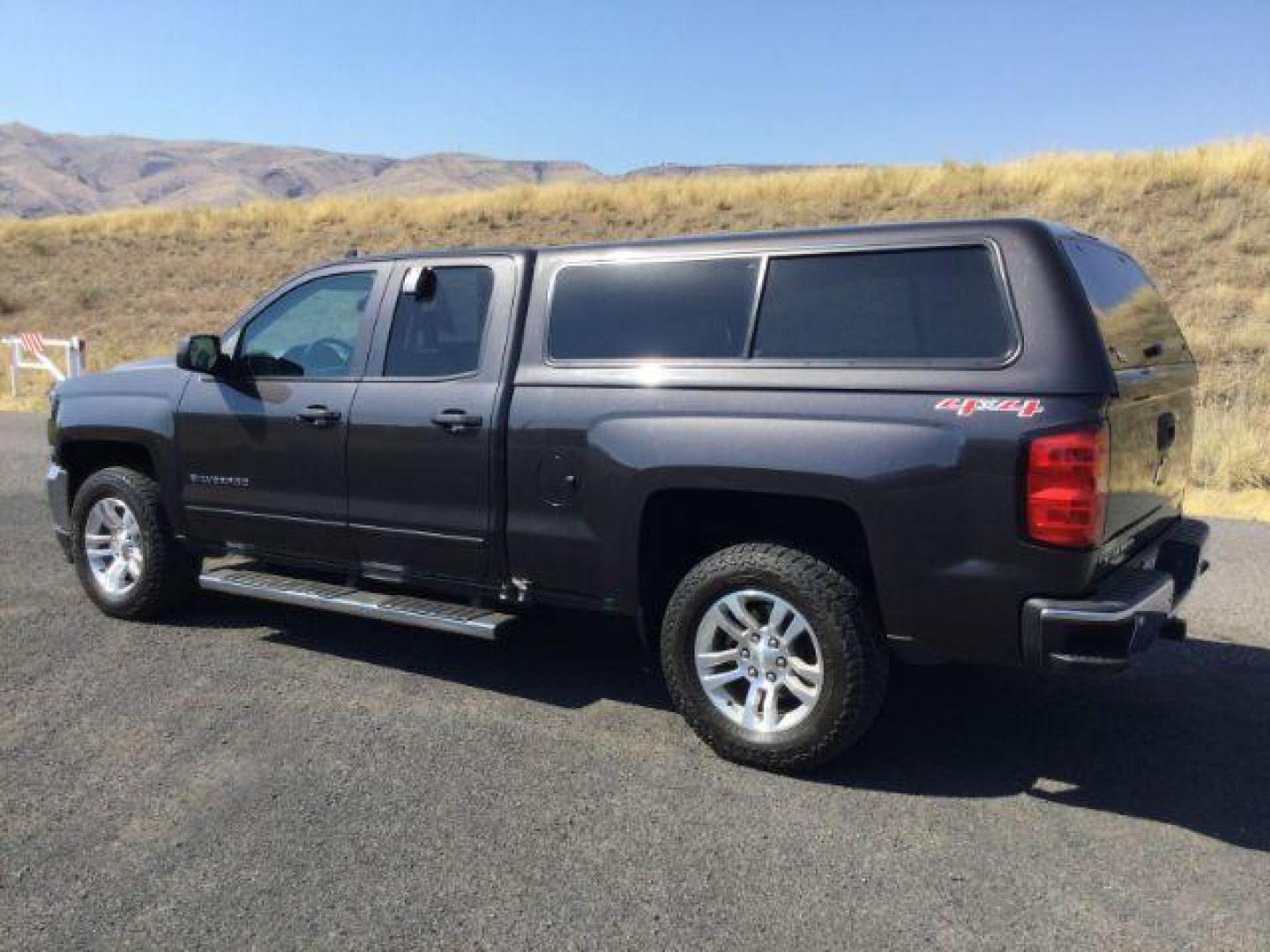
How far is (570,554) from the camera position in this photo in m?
4.50

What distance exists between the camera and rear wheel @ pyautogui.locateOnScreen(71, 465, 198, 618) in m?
5.85

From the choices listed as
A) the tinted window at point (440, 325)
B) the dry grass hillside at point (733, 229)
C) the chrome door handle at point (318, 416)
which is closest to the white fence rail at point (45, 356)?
the dry grass hillside at point (733, 229)

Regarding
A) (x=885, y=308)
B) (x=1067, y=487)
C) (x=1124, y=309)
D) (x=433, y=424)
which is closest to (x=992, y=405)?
(x=1067, y=487)

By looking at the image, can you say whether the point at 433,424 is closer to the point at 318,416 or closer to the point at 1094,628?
the point at 318,416

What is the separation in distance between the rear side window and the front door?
3.17 meters

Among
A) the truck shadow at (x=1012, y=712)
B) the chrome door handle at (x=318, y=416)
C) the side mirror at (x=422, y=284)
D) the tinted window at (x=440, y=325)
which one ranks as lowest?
the truck shadow at (x=1012, y=712)

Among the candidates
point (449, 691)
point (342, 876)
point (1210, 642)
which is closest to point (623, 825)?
point (342, 876)

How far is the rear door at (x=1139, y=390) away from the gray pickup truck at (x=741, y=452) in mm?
23

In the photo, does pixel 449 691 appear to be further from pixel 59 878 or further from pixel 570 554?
pixel 59 878

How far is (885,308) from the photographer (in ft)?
12.9

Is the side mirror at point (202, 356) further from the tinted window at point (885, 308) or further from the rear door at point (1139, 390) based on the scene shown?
the rear door at point (1139, 390)

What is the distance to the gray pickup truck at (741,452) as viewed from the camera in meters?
3.58

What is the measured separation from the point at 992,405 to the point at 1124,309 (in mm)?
1008

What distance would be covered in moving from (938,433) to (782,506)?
30.5 inches
